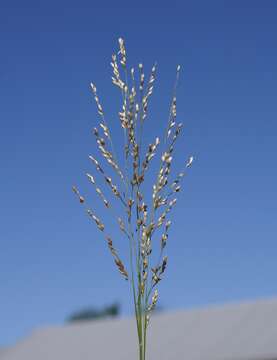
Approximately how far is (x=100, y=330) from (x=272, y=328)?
9.15 meters

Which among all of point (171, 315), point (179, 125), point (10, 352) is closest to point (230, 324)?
point (171, 315)

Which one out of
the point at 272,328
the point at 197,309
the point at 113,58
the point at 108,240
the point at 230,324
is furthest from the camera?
the point at 197,309

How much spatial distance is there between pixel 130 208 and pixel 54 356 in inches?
1045

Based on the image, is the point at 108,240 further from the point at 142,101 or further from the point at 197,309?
the point at 197,309

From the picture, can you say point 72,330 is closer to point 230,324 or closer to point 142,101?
point 230,324

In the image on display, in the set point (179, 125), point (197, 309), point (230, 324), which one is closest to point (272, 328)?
point (230, 324)

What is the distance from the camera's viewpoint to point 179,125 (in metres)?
5.26

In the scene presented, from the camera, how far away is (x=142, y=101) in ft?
16.9

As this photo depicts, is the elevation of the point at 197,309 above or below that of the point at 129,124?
above

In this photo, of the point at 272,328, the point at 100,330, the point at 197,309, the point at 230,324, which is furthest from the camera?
the point at 100,330

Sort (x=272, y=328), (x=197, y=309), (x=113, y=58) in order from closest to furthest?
(x=113, y=58) → (x=272, y=328) → (x=197, y=309)

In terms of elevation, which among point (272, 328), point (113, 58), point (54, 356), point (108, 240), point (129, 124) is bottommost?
point (108, 240)

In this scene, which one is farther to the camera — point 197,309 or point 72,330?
point 72,330

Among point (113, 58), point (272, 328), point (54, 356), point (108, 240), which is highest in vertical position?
point (54, 356)
